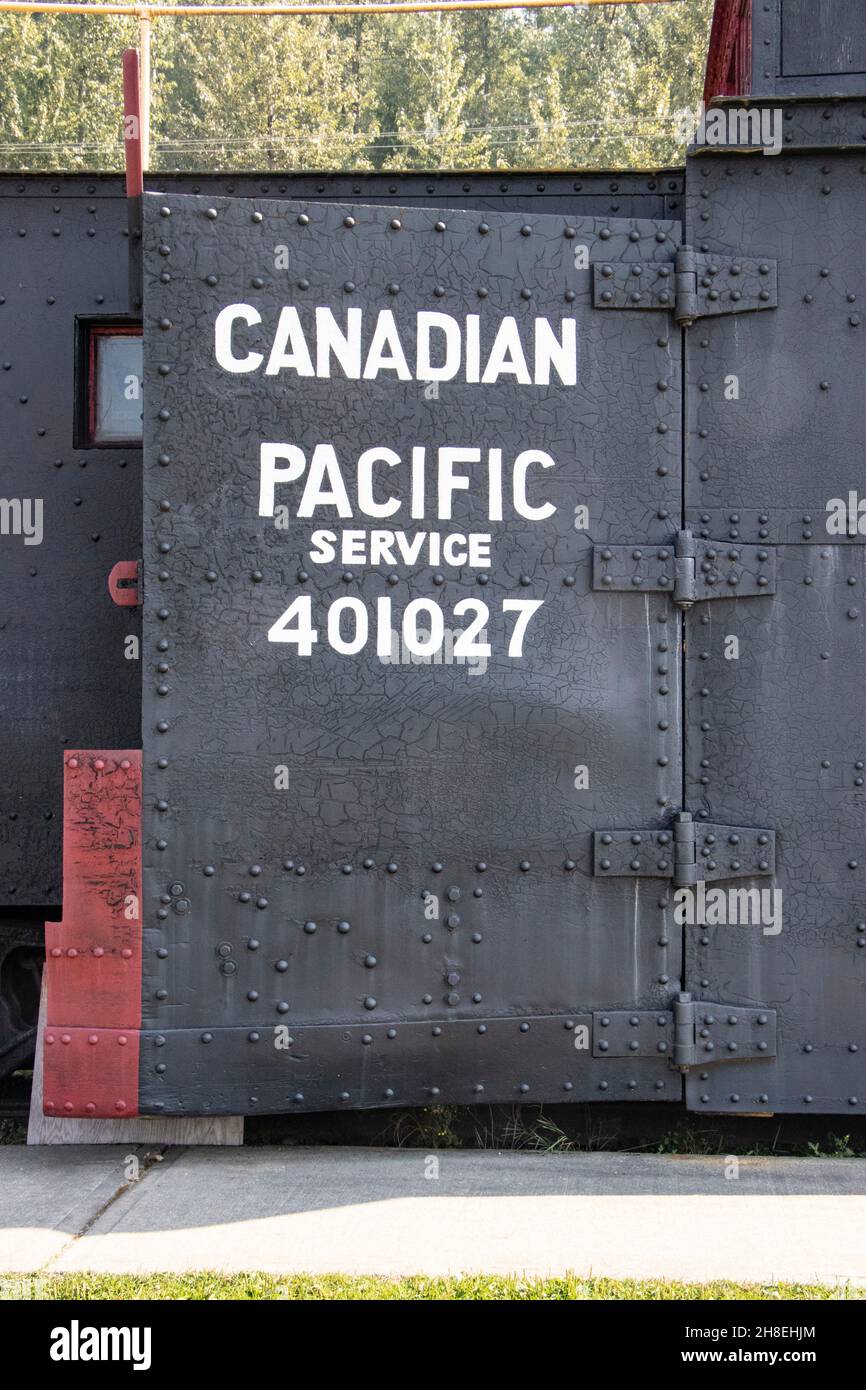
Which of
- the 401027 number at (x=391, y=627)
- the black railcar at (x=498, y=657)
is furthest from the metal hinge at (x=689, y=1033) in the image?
the 401027 number at (x=391, y=627)

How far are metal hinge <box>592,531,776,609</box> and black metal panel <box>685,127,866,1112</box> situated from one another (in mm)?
51

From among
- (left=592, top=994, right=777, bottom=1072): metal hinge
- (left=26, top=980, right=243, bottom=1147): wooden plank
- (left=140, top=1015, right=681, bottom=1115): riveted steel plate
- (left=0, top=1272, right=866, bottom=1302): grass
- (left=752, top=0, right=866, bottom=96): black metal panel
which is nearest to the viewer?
(left=0, top=1272, right=866, bottom=1302): grass

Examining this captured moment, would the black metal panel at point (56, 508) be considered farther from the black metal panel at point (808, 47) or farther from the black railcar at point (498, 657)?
the black metal panel at point (808, 47)

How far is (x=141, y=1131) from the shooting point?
14.2 feet

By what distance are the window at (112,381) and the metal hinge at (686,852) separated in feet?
7.47

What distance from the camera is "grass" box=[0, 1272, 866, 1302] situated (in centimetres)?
298

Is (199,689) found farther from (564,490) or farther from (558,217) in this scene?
(558,217)

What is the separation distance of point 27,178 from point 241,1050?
319 cm

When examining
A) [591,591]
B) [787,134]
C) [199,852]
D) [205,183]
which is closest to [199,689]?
[199,852]

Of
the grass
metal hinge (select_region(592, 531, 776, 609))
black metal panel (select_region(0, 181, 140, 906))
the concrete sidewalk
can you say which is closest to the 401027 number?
metal hinge (select_region(592, 531, 776, 609))

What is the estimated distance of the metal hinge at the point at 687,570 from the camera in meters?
3.98

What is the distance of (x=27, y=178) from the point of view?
14.4 ft

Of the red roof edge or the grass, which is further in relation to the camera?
the red roof edge

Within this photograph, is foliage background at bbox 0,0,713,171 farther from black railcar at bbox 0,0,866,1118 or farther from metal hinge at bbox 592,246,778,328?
black railcar at bbox 0,0,866,1118
